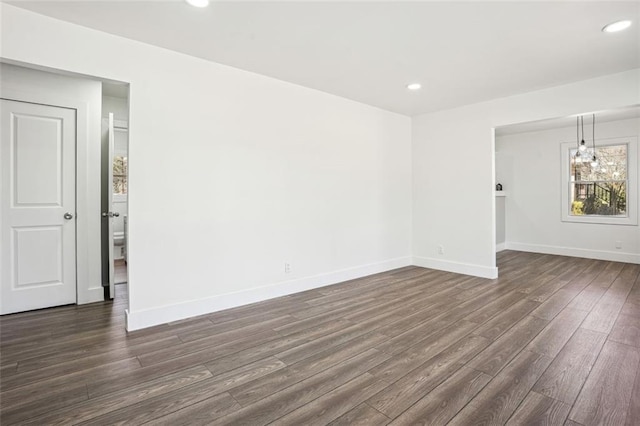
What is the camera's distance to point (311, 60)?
3.25m

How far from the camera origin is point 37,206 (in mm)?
3311

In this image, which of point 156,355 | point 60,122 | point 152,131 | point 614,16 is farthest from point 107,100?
point 614,16

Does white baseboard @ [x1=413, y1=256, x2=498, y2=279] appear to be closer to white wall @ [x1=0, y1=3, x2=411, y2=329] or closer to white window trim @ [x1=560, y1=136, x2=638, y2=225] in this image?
white wall @ [x1=0, y1=3, x2=411, y2=329]

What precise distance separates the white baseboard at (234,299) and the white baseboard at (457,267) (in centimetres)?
96

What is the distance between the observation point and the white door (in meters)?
3.17

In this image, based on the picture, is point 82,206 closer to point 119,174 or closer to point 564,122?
point 119,174

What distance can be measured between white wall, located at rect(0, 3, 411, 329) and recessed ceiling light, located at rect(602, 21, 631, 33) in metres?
2.71

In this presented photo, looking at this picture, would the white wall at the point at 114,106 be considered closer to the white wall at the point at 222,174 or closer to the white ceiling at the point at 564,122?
the white wall at the point at 222,174

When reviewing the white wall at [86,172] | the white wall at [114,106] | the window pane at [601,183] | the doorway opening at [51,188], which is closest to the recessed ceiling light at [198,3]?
the doorway opening at [51,188]

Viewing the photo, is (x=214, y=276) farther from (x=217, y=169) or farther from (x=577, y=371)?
(x=577, y=371)

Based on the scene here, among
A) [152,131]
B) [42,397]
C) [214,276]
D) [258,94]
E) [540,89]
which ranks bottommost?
[42,397]

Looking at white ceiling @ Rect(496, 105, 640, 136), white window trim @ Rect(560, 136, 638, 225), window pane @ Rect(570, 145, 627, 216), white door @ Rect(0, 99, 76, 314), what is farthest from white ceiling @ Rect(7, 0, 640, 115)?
window pane @ Rect(570, 145, 627, 216)

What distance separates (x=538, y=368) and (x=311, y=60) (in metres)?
3.20

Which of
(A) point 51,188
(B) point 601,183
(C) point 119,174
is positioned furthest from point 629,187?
(C) point 119,174
